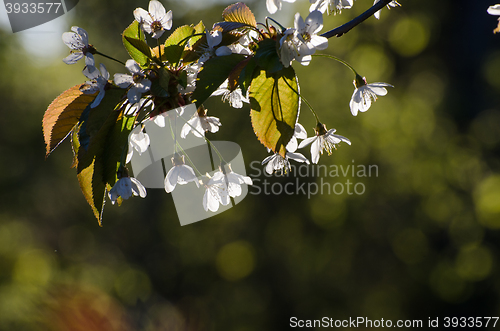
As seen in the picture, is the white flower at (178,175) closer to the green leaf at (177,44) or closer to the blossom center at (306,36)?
the green leaf at (177,44)

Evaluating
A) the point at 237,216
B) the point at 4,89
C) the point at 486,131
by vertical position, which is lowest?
the point at 237,216

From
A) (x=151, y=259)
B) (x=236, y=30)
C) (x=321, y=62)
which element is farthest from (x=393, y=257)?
(x=236, y=30)

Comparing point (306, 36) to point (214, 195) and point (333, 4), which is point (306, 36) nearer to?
point (333, 4)

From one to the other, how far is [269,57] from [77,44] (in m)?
0.40

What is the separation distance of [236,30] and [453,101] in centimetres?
568

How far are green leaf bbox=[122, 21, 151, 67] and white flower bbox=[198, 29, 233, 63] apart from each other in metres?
0.09

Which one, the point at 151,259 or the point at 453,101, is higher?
the point at 453,101

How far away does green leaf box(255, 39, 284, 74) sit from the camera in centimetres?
47

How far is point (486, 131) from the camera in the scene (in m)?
4.88

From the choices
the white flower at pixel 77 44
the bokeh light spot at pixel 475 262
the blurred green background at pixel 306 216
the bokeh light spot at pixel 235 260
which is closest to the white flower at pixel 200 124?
the white flower at pixel 77 44

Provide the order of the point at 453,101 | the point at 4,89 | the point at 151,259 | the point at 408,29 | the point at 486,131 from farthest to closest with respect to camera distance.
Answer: the point at 151,259, the point at 4,89, the point at 408,29, the point at 453,101, the point at 486,131

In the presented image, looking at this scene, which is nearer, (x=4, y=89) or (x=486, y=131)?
(x=486, y=131)

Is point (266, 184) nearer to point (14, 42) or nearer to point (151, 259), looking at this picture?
point (151, 259)

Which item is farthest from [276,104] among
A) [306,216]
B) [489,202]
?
[306,216]
